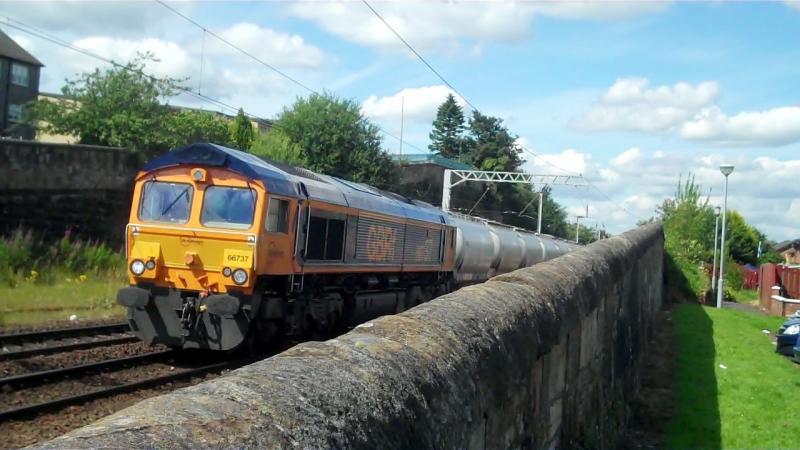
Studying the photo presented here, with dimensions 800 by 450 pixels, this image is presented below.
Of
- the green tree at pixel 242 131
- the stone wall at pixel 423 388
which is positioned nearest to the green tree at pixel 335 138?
the green tree at pixel 242 131

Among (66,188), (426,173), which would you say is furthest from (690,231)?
(66,188)

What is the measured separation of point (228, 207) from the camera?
41.2 feet

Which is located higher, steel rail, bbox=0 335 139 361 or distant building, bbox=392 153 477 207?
distant building, bbox=392 153 477 207

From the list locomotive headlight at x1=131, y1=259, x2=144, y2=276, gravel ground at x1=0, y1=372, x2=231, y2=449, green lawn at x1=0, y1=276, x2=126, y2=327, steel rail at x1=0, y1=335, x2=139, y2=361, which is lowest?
gravel ground at x1=0, y1=372, x2=231, y2=449

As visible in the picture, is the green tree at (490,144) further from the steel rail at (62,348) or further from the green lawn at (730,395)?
the steel rail at (62,348)

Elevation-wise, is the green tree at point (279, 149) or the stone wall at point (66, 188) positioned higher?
the green tree at point (279, 149)

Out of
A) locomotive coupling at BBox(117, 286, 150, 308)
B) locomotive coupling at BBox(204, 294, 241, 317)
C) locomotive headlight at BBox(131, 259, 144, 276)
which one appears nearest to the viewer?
locomotive coupling at BBox(204, 294, 241, 317)

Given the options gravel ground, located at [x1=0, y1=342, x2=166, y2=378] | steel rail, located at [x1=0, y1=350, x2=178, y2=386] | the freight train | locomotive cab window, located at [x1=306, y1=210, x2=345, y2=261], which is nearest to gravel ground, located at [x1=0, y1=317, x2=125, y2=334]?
gravel ground, located at [x1=0, y1=342, x2=166, y2=378]

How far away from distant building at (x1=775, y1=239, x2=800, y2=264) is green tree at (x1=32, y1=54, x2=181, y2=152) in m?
77.3

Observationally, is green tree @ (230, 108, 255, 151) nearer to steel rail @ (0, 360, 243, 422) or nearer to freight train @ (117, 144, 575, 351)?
freight train @ (117, 144, 575, 351)

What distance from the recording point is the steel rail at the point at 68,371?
407 inches

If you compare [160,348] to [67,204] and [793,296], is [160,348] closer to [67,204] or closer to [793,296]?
[67,204]

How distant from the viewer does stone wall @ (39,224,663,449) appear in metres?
1.99

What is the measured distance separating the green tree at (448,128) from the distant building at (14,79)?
101 ft
